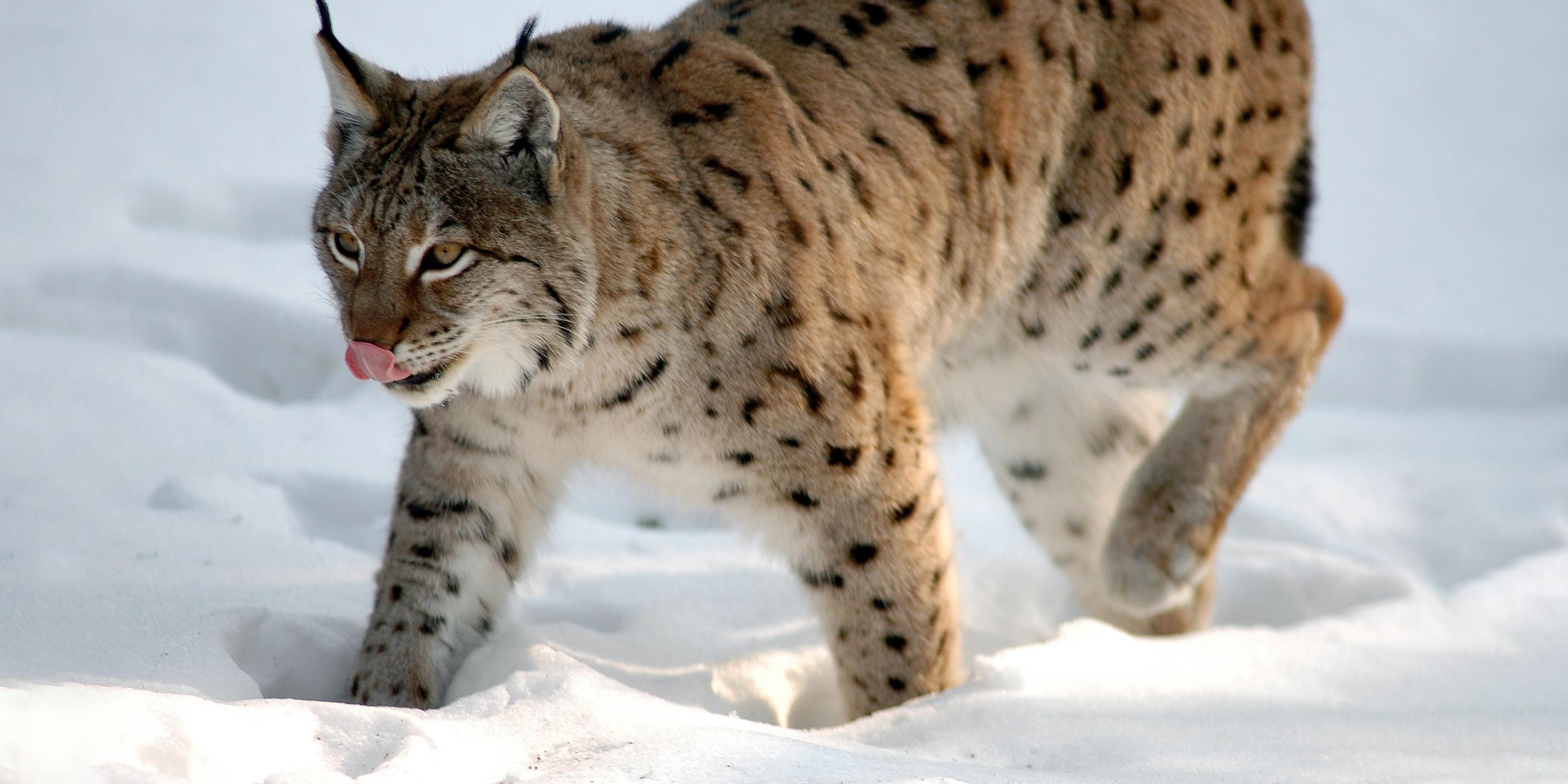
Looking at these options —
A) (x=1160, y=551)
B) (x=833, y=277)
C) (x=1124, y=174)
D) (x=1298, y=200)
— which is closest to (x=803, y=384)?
(x=833, y=277)

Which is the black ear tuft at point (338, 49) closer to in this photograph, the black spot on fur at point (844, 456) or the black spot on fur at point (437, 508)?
the black spot on fur at point (437, 508)

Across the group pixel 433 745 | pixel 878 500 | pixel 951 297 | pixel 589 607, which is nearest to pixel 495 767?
pixel 433 745

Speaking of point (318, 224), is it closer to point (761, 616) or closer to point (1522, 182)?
point (761, 616)

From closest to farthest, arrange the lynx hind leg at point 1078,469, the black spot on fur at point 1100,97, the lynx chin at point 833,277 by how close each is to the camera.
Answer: the lynx chin at point 833,277, the black spot on fur at point 1100,97, the lynx hind leg at point 1078,469

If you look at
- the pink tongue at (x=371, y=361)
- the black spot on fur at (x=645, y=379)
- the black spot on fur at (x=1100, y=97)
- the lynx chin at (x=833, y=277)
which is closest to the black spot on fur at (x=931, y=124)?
the lynx chin at (x=833, y=277)

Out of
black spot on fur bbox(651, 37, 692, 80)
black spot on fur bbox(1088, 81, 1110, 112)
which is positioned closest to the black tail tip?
black spot on fur bbox(651, 37, 692, 80)

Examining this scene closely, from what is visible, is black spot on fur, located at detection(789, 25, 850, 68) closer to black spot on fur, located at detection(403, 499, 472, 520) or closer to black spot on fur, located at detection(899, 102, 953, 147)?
black spot on fur, located at detection(899, 102, 953, 147)

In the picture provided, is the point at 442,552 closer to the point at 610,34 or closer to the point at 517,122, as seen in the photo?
the point at 517,122

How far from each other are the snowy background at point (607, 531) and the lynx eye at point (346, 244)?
2.82ft

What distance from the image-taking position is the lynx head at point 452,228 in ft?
9.78

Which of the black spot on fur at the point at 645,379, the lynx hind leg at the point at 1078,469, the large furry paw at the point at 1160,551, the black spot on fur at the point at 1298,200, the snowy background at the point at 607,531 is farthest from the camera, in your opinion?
the lynx hind leg at the point at 1078,469

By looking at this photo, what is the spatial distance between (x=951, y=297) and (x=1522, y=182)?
18.5 ft

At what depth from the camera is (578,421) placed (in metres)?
3.38

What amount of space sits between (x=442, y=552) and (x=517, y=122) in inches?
42.9
